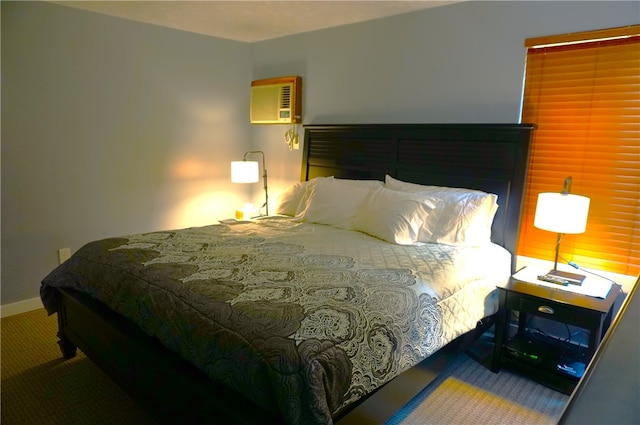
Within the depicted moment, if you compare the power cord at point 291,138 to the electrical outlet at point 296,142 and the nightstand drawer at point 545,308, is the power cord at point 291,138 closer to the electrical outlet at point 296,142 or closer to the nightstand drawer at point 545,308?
the electrical outlet at point 296,142

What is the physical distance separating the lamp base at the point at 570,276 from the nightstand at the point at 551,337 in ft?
0.34

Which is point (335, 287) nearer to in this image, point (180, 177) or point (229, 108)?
point (180, 177)

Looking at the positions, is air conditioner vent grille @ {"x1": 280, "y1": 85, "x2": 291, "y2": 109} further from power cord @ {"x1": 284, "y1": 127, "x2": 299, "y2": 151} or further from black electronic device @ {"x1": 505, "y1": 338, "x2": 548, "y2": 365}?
black electronic device @ {"x1": 505, "y1": 338, "x2": 548, "y2": 365}

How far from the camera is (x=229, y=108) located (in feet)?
14.5

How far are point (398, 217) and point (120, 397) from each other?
192cm

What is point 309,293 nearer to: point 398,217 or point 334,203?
point 398,217

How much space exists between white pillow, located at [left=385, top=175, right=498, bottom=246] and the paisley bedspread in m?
0.10

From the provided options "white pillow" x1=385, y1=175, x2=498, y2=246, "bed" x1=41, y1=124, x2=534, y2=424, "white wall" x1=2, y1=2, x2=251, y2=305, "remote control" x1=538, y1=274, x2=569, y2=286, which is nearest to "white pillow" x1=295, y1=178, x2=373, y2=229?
"bed" x1=41, y1=124, x2=534, y2=424

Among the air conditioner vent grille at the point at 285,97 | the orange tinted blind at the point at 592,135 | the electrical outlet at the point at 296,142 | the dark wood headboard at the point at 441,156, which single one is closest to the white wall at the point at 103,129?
the air conditioner vent grille at the point at 285,97

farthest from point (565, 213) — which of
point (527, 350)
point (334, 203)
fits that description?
point (334, 203)

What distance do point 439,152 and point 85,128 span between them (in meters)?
2.87

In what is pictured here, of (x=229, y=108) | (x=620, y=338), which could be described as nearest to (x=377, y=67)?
(x=229, y=108)

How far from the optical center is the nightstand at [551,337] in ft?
7.14

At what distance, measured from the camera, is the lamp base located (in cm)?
239
